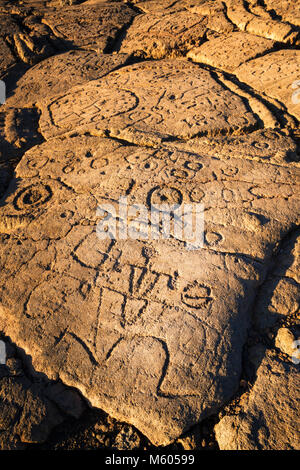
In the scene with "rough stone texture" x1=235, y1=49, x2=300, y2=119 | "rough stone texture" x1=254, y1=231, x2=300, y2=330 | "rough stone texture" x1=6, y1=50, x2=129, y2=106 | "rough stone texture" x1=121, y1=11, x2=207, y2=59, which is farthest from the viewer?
"rough stone texture" x1=121, y1=11, x2=207, y2=59

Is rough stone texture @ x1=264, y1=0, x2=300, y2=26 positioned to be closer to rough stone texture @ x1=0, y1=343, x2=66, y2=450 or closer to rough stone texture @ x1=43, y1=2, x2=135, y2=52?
rough stone texture @ x1=43, y1=2, x2=135, y2=52

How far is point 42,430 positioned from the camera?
4.32 ft

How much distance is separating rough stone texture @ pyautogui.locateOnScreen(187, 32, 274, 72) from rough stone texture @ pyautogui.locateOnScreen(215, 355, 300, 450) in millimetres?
3545

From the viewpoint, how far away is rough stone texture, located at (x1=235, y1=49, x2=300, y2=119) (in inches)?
115

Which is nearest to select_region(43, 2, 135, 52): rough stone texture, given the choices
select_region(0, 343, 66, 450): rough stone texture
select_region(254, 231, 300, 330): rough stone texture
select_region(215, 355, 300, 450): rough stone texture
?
select_region(254, 231, 300, 330): rough stone texture

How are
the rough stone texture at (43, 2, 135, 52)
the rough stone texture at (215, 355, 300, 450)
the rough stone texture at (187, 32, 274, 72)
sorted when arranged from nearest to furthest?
1. the rough stone texture at (215, 355, 300, 450)
2. the rough stone texture at (187, 32, 274, 72)
3. the rough stone texture at (43, 2, 135, 52)

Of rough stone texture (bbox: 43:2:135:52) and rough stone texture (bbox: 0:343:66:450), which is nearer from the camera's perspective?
rough stone texture (bbox: 0:343:66:450)

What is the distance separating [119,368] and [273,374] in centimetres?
78

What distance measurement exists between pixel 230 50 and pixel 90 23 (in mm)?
2362

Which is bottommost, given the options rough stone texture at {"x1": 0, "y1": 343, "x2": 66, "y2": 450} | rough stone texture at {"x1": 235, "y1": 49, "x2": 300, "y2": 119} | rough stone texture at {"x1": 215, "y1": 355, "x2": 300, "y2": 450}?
rough stone texture at {"x1": 0, "y1": 343, "x2": 66, "y2": 450}

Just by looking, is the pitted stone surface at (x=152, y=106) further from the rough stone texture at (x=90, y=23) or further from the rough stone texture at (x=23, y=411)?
the rough stone texture at (x=23, y=411)

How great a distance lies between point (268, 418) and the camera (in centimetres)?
126

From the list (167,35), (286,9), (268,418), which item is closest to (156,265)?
(268,418)
